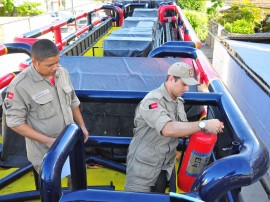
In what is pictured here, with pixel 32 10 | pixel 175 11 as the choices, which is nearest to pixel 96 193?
pixel 175 11

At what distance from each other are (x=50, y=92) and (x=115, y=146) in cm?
84

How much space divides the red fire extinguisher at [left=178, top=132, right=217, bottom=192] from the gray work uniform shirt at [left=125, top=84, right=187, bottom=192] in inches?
6.4

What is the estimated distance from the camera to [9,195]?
259cm

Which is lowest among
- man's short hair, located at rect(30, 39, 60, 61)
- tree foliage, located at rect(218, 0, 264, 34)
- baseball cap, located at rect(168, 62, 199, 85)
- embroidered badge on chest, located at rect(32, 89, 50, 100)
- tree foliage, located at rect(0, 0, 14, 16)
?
tree foliage, located at rect(218, 0, 264, 34)

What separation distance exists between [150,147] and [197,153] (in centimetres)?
36

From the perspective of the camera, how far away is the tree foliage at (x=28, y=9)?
3253 centimetres

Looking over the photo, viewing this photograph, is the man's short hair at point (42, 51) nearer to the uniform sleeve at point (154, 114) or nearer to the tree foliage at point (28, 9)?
the uniform sleeve at point (154, 114)

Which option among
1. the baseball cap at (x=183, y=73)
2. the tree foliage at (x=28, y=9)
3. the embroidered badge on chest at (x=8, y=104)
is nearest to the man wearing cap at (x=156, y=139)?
the baseball cap at (x=183, y=73)

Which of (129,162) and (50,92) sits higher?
(50,92)

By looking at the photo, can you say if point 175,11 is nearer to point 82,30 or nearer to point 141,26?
point 82,30

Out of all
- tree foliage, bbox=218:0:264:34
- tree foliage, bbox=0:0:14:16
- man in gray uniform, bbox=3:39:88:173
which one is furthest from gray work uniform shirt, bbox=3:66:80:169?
tree foliage, bbox=0:0:14:16

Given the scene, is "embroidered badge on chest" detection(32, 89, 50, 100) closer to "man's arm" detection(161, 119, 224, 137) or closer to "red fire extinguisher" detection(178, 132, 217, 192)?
"man's arm" detection(161, 119, 224, 137)

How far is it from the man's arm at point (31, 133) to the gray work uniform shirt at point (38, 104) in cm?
3

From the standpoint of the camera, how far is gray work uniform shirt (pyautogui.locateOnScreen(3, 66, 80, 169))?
202 centimetres
